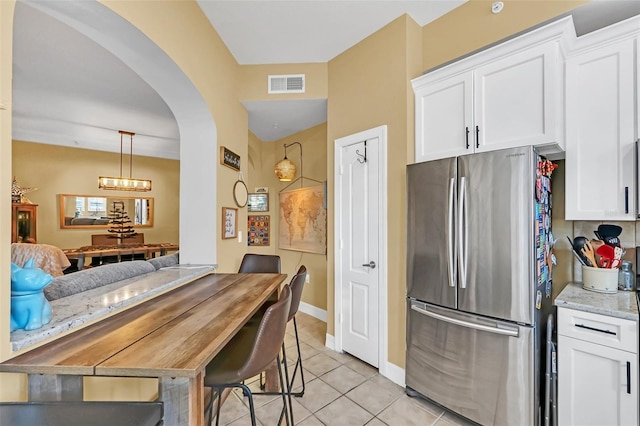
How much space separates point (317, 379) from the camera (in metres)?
2.39

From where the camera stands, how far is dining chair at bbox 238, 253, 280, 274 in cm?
271

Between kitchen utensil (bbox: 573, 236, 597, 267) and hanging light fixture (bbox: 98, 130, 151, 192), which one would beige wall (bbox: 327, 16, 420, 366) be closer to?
kitchen utensil (bbox: 573, 236, 597, 267)

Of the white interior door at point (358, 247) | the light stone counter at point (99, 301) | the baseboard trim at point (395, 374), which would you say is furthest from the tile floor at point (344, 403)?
the light stone counter at point (99, 301)

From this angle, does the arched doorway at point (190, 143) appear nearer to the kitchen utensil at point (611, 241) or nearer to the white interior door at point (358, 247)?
the white interior door at point (358, 247)

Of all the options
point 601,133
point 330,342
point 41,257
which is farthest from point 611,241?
point 41,257

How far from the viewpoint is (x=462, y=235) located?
1.86m

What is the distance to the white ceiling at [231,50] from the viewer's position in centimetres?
228

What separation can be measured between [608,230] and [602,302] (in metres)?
0.51

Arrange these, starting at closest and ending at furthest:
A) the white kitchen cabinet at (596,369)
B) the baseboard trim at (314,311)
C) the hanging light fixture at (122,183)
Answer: the white kitchen cabinet at (596,369)
the baseboard trim at (314,311)
the hanging light fixture at (122,183)

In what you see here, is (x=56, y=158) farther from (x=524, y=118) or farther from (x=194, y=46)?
(x=524, y=118)

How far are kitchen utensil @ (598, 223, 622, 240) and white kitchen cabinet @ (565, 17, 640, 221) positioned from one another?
0.44 feet

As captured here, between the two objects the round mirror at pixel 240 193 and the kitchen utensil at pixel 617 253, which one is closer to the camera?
the kitchen utensil at pixel 617 253

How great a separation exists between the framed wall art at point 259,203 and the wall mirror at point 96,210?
3.19 m

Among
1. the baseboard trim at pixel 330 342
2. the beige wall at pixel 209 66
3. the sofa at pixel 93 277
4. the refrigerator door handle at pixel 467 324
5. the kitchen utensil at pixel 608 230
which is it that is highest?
the beige wall at pixel 209 66
